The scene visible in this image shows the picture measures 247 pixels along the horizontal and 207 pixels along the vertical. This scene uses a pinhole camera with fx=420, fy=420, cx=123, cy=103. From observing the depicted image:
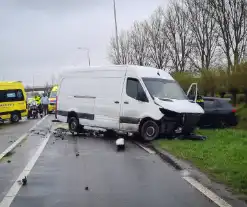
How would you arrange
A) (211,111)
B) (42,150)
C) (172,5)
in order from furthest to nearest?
(172,5)
(211,111)
(42,150)

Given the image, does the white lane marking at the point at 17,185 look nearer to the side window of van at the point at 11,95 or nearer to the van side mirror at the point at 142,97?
the van side mirror at the point at 142,97

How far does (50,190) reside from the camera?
7012 millimetres

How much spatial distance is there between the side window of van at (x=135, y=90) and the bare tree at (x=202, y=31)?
2767 cm

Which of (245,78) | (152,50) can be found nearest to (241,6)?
(245,78)

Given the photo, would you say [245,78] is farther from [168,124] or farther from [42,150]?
[42,150]

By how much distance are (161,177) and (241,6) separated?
3226 cm

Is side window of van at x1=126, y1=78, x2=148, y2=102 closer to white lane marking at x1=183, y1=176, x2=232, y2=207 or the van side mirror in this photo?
the van side mirror

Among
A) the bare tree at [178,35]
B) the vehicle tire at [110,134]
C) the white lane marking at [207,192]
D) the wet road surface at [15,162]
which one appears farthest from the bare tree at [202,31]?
the white lane marking at [207,192]

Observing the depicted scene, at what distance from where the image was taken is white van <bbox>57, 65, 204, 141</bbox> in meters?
13.9

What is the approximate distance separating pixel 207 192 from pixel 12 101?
2069 centimetres

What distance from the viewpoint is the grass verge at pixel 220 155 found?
7738 millimetres

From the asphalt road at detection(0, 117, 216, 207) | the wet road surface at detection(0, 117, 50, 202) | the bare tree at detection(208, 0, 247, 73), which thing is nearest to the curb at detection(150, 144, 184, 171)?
the asphalt road at detection(0, 117, 216, 207)

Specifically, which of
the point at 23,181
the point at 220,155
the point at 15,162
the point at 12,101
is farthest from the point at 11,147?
the point at 12,101

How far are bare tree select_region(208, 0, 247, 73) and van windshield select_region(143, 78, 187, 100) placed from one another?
23516 mm
